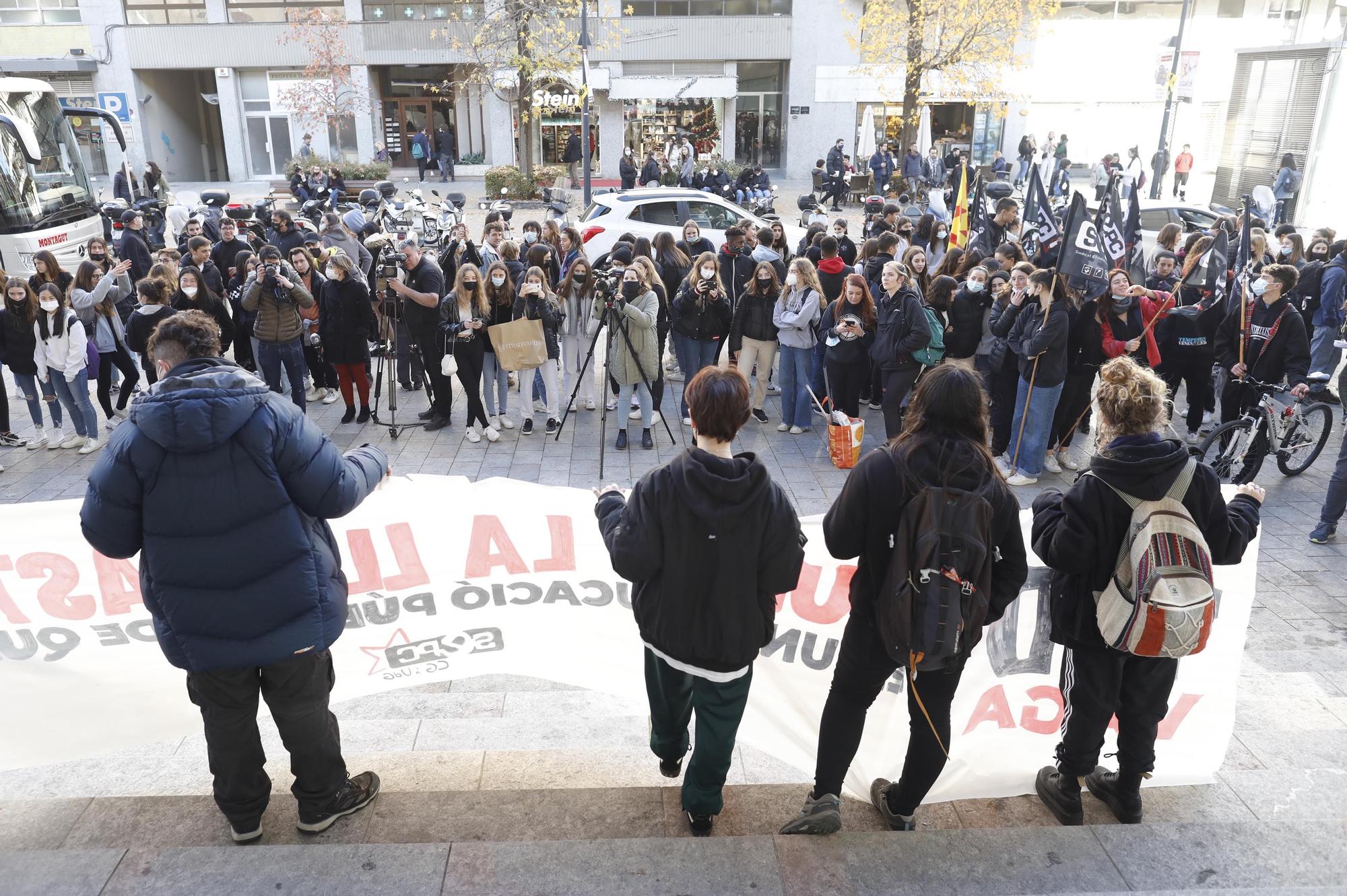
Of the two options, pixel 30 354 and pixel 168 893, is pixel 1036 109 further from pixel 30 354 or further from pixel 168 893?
pixel 168 893

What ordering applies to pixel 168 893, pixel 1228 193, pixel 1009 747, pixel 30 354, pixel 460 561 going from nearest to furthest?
pixel 168 893
pixel 1009 747
pixel 460 561
pixel 30 354
pixel 1228 193

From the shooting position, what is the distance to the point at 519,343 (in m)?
9.05

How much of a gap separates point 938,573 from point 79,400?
879 cm

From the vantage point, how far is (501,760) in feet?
13.2

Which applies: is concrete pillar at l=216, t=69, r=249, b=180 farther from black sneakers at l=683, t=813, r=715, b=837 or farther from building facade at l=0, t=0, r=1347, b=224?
black sneakers at l=683, t=813, r=715, b=837

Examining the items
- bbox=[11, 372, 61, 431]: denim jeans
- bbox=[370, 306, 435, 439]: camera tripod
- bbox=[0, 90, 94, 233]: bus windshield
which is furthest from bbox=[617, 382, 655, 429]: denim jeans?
bbox=[0, 90, 94, 233]: bus windshield

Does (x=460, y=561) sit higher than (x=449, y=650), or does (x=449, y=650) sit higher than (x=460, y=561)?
(x=460, y=561)

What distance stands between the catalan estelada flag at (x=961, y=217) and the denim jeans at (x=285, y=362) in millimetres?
7511

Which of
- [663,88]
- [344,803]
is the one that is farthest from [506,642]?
[663,88]

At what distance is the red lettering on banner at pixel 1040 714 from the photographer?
388 cm

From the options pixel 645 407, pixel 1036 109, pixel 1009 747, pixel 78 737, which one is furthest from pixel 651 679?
pixel 1036 109

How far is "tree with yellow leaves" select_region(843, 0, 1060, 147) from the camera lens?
86.7 feet

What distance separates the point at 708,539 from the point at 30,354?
8330mm

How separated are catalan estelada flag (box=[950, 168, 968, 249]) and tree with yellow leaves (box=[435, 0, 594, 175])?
1948cm
